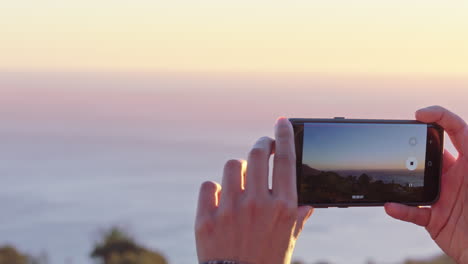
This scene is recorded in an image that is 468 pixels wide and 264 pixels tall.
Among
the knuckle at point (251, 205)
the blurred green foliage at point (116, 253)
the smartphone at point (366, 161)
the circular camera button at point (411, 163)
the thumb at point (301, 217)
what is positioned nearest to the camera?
the knuckle at point (251, 205)

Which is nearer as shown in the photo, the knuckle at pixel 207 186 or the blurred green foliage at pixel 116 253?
the knuckle at pixel 207 186

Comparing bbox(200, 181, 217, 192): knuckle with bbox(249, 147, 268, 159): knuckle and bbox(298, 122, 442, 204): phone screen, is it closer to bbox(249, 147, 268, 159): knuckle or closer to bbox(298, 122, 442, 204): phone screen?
bbox(249, 147, 268, 159): knuckle

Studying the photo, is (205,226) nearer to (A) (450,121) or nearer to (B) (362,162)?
(B) (362,162)

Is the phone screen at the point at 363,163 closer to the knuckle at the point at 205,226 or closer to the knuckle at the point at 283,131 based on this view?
the knuckle at the point at 283,131

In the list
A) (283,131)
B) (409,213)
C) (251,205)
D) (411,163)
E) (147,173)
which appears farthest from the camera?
(147,173)

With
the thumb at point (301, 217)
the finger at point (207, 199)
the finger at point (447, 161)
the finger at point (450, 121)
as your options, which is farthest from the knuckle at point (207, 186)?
the finger at point (447, 161)

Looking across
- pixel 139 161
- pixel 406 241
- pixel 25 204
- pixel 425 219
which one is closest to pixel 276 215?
pixel 425 219

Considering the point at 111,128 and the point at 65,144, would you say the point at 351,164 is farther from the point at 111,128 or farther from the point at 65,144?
the point at 111,128

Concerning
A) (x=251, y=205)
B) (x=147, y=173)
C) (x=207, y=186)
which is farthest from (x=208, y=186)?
(x=147, y=173)
